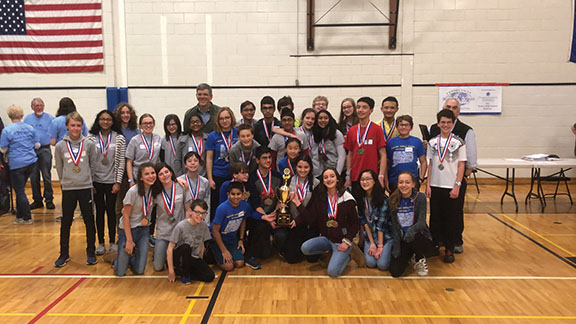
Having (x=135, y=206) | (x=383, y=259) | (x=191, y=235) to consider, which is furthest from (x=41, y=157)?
(x=383, y=259)

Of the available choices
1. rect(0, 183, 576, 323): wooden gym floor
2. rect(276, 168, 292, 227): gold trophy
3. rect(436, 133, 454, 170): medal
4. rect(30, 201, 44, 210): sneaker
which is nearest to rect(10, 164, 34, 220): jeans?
rect(30, 201, 44, 210): sneaker

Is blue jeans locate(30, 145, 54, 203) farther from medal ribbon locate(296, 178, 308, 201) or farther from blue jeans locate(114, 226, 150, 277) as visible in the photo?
medal ribbon locate(296, 178, 308, 201)

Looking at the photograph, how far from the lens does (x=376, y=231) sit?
4637mm

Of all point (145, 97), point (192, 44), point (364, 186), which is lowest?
point (364, 186)

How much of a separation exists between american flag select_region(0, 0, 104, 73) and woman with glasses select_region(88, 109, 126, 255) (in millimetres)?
5206

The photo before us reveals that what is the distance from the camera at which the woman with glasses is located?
489 cm

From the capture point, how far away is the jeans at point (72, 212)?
4.64m

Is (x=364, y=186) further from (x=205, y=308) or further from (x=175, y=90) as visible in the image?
(x=175, y=90)

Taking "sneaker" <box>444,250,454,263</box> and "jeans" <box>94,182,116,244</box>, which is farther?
"jeans" <box>94,182,116,244</box>

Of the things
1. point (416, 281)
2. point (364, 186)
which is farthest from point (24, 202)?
point (416, 281)

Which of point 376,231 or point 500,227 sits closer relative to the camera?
point 376,231

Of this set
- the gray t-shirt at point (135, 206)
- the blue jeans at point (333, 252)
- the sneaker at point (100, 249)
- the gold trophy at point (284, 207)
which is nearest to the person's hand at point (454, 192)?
the blue jeans at point (333, 252)

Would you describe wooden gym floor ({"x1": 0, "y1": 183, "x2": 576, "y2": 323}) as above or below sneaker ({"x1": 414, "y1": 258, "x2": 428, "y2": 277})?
below

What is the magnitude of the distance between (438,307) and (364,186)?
1368 mm
